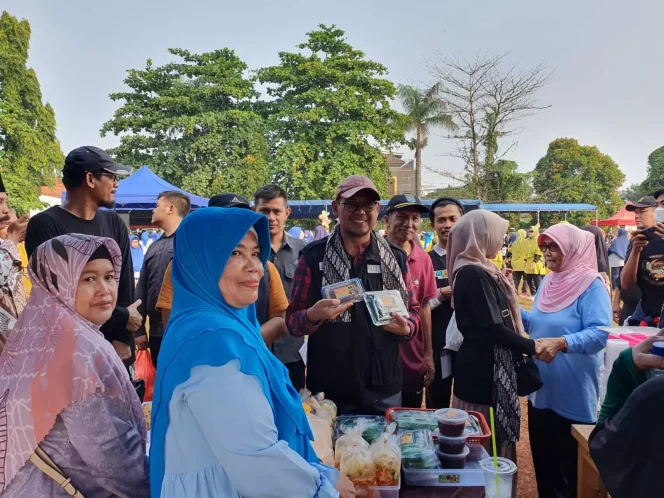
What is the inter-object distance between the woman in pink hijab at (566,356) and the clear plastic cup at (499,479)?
99cm

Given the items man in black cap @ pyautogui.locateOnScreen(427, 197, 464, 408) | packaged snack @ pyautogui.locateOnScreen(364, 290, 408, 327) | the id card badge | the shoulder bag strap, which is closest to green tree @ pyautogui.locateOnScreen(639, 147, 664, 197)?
man in black cap @ pyautogui.locateOnScreen(427, 197, 464, 408)

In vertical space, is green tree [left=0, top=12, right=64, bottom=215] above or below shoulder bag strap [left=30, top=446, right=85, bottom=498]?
above

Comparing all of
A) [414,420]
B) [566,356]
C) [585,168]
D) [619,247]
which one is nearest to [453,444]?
[414,420]

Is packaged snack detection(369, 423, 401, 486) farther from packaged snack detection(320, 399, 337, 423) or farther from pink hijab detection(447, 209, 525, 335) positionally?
pink hijab detection(447, 209, 525, 335)

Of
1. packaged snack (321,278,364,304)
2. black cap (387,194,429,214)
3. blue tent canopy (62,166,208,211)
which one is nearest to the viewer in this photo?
packaged snack (321,278,364,304)

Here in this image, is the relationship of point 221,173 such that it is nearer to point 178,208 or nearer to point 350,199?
point 178,208

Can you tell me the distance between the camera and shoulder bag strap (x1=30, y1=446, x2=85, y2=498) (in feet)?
4.55

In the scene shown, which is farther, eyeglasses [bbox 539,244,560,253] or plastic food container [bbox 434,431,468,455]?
eyeglasses [bbox 539,244,560,253]

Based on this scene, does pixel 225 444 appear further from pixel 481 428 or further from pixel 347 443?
pixel 481 428

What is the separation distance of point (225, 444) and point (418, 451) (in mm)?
1015

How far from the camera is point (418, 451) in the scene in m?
1.84

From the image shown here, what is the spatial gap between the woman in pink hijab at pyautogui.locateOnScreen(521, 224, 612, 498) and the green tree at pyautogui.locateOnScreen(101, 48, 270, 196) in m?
27.2

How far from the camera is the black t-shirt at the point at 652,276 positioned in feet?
12.7

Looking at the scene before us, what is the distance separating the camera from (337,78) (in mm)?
29109
